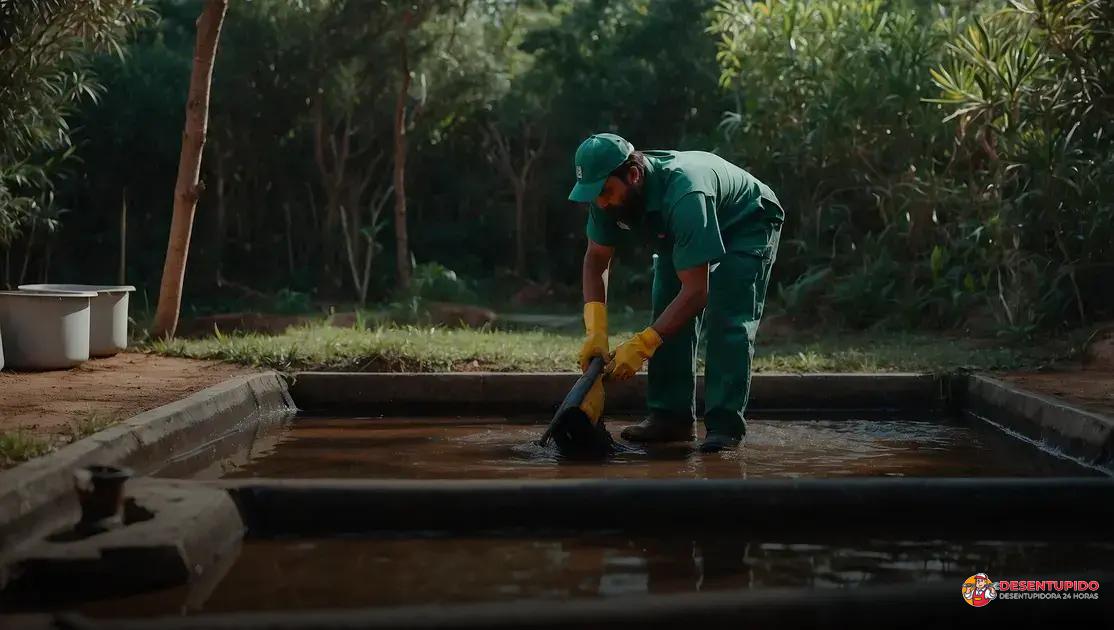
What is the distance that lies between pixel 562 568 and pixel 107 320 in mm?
4494

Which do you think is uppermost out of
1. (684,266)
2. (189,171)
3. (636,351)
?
(189,171)

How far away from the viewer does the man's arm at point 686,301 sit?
161 inches

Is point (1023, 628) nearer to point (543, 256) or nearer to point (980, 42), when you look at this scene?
point (980, 42)

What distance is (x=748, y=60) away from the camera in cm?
1047

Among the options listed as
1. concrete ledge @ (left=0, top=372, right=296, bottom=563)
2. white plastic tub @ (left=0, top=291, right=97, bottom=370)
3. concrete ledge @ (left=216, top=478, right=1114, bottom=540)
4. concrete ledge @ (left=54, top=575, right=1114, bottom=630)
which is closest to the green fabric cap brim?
concrete ledge @ (left=216, top=478, right=1114, bottom=540)

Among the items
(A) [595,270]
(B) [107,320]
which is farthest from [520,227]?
(A) [595,270]

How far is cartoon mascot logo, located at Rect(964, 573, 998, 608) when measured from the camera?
7.50ft

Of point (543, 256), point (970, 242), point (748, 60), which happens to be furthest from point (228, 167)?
point (970, 242)

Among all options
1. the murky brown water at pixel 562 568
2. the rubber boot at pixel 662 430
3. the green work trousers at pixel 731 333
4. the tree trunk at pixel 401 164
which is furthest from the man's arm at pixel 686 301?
the tree trunk at pixel 401 164

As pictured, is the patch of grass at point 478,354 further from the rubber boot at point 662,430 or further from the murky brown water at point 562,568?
the murky brown water at point 562,568

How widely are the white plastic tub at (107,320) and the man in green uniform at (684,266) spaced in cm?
321

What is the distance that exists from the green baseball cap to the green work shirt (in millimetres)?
240

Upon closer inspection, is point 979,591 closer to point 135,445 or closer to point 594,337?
point 594,337

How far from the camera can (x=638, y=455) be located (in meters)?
4.32
